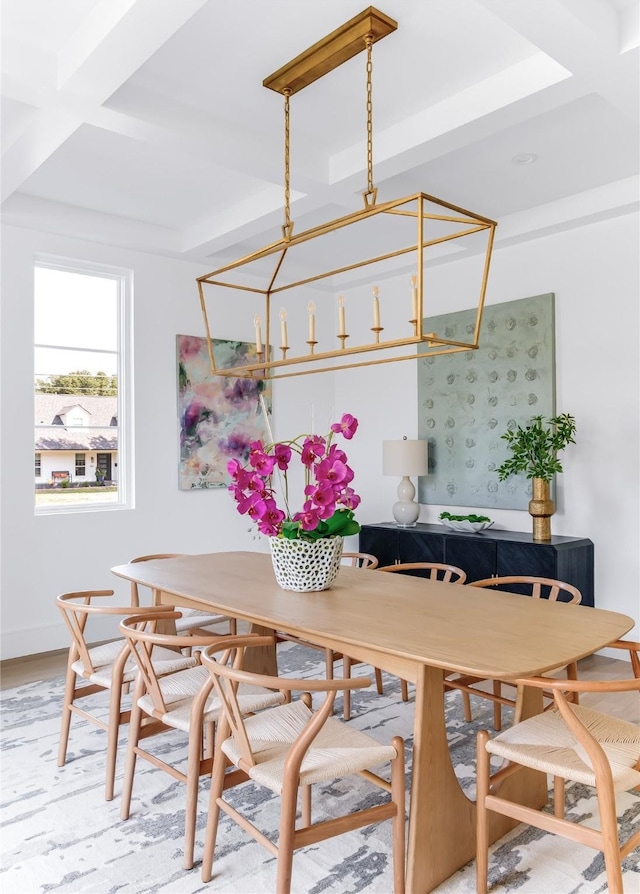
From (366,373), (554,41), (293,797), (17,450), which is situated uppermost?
(554,41)

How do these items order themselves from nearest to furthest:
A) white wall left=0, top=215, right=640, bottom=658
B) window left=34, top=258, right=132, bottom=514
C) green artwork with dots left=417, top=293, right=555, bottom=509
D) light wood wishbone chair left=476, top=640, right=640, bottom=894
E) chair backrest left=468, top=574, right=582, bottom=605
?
light wood wishbone chair left=476, top=640, right=640, bottom=894
chair backrest left=468, top=574, right=582, bottom=605
white wall left=0, top=215, right=640, bottom=658
window left=34, top=258, right=132, bottom=514
green artwork with dots left=417, top=293, right=555, bottom=509

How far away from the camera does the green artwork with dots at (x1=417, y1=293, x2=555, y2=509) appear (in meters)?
4.69

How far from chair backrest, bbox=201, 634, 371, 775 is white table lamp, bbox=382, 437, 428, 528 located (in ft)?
10.3

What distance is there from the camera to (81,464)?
4.76 meters

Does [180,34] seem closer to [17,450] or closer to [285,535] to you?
[285,535]

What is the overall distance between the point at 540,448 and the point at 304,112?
2410 millimetres

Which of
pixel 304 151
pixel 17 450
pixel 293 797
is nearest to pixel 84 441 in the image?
pixel 17 450

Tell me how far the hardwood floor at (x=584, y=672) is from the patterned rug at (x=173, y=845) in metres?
0.94

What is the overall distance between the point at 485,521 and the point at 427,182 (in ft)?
7.36

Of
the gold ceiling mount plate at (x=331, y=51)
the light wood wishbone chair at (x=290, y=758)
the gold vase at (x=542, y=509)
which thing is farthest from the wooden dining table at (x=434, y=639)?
the gold ceiling mount plate at (x=331, y=51)

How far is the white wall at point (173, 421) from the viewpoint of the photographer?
4.28m

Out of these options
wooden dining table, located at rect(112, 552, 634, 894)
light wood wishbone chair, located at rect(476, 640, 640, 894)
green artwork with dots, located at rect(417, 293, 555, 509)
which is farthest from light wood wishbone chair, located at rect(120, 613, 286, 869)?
green artwork with dots, located at rect(417, 293, 555, 509)

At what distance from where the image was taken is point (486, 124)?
305 cm

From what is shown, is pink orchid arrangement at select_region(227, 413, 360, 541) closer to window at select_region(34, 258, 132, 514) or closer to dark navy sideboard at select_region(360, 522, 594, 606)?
dark navy sideboard at select_region(360, 522, 594, 606)
